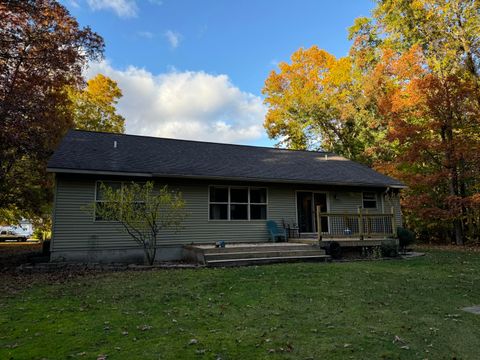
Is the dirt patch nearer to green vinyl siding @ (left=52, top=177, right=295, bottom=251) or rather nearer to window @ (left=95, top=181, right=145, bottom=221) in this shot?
green vinyl siding @ (left=52, top=177, right=295, bottom=251)

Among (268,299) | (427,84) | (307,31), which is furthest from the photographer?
(307,31)

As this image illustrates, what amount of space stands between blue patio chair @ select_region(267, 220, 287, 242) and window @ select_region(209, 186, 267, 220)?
372 millimetres

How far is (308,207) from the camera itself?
14.5 meters

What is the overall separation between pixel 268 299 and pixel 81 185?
7671 millimetres

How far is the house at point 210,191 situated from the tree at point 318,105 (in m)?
9.74

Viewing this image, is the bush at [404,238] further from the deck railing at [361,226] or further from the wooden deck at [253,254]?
the wooden deck at [253,254]

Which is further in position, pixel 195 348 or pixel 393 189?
pixel 393 189

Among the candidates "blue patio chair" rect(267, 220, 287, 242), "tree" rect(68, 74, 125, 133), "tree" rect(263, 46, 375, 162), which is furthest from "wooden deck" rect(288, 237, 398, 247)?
"tree" rect(68, 74, 125, 133)

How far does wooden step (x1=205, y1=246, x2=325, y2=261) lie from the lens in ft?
32.1

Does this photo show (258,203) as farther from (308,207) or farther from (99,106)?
(99,106)

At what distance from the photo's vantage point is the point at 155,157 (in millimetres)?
12969

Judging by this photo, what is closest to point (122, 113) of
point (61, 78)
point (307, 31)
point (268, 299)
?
point (61, 78)

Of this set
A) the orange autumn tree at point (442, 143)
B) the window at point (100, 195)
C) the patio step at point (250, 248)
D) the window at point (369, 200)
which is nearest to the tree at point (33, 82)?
the window at point (100, 195)

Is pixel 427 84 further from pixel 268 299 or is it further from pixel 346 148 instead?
pixel 268 299
